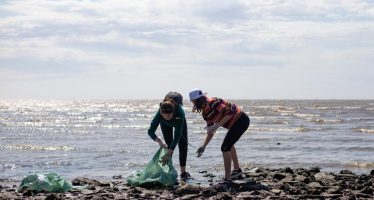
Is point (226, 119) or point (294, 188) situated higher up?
point (226, 119)

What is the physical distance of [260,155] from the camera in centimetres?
1702

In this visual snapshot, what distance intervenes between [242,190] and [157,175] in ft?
5.32

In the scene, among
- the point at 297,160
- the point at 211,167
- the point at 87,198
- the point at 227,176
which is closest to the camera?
the point at 87,198

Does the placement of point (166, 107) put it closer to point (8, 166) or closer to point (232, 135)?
point (232, 135)

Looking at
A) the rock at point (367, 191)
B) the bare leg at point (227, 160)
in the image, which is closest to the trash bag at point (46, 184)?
the bare leg at point (227, 160)

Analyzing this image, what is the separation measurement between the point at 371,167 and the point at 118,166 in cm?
640

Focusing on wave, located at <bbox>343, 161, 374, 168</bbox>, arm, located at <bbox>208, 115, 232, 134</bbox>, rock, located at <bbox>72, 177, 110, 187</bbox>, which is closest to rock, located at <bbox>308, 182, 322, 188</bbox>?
arm, located at <bbox>208, 115, 232, 134</bbox>

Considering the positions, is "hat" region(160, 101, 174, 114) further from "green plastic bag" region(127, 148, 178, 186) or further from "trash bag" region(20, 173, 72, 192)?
"trash bag" region(20, 173, 72, 192)

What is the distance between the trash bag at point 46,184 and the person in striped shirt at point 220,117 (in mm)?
2442

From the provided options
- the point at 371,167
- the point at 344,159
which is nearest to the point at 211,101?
the point at 371,167

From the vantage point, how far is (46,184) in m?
9.62

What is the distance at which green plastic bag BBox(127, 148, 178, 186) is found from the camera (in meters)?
10.2

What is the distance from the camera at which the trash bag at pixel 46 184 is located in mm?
9602

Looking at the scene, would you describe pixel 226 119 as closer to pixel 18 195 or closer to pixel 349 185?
pixel 349 185
